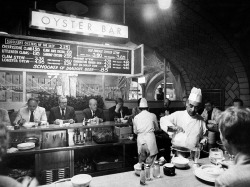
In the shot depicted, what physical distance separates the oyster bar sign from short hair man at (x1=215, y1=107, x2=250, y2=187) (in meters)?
2.28

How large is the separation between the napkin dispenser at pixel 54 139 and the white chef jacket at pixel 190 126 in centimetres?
199

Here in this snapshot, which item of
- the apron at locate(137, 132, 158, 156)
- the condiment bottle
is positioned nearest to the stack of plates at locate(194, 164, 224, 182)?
the condiment bottle

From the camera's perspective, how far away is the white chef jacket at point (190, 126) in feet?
9.89

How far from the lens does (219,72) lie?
6.09 metres

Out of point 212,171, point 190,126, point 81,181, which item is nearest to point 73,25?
point 81,181

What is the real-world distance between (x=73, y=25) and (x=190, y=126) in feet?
8.56

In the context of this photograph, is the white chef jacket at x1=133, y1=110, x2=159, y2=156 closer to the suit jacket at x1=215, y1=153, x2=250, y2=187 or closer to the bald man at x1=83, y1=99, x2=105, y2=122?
the bald man at x1=83, y1=99, x2=105, y2=122

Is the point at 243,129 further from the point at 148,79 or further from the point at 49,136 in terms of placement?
the point at 148,79

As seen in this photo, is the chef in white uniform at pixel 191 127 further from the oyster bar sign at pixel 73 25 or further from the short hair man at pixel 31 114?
the short hair man at pixel 31 114

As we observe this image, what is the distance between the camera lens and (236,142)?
1264mm

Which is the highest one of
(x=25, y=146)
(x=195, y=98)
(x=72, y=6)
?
(x=72, y=6)

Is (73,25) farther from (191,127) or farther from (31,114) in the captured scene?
(31,114)

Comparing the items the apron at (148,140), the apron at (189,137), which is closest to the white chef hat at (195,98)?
the apron at (189,137)

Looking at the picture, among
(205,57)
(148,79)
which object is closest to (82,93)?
(148,79)
